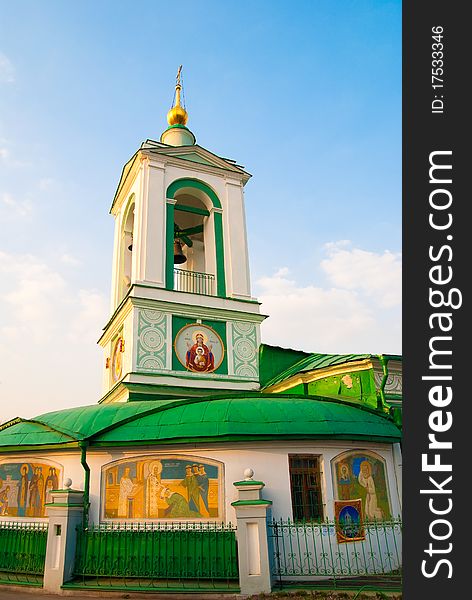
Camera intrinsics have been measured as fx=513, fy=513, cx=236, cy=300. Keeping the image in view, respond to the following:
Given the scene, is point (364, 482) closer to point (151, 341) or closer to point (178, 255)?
point (151, 341)

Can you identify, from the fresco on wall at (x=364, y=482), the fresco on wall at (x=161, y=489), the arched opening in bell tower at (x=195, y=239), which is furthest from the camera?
the arched opening in bell tower at (x=195, y=239)

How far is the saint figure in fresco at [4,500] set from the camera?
12164mm

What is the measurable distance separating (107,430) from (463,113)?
30.4 feet

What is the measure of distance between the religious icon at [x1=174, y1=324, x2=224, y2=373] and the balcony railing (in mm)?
2100

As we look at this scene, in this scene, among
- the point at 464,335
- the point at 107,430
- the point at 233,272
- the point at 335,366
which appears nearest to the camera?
the point at 464,335

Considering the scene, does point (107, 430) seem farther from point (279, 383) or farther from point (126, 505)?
point (279, 383)

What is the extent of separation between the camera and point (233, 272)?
65.7ft

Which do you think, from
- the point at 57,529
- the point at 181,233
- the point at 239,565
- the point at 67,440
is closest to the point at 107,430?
the point at 67,440

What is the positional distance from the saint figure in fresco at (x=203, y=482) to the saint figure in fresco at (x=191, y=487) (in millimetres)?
63

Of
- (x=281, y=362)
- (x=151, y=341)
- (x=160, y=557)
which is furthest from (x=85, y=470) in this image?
(x=281, y=362)

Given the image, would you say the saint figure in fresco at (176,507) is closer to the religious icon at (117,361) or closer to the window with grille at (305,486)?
the window with grille at (305,486)

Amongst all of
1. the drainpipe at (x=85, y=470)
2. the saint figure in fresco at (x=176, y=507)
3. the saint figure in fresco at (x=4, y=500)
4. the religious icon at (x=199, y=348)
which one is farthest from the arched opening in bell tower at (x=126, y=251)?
the saint figure in fresco at (x=176, y=507)

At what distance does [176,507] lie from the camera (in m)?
10.7

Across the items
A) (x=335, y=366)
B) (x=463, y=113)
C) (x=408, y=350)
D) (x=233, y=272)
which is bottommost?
(x=408, y=350)
